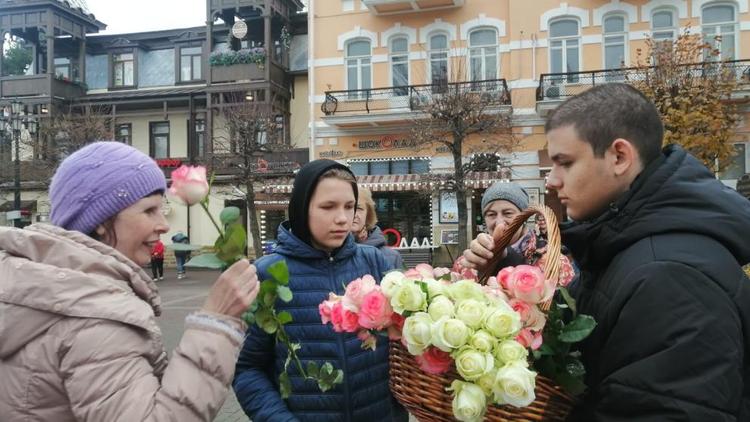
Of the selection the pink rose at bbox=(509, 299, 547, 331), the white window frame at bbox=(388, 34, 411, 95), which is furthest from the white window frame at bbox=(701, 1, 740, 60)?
the pink rose at bbox=(509, 299, 547, 331)

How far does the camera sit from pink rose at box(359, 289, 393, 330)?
133cm

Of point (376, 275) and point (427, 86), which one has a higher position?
point (427, 86)

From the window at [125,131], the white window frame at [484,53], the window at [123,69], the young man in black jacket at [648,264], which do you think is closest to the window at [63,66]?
the window at [123,69]

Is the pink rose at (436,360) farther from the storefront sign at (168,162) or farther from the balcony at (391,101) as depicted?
the storefront sign at (168,162)

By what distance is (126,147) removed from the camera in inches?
64.4

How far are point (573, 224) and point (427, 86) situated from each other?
17.3 meters

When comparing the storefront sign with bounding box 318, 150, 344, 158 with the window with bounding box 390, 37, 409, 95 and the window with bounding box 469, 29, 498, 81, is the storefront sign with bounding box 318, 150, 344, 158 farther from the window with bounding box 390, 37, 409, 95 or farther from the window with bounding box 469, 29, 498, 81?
the window with bounding box 469, 29, 498, 81

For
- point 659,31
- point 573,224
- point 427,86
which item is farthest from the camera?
point 427,86

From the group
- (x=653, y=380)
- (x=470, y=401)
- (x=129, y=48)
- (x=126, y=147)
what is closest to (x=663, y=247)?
(x=653, y=380)

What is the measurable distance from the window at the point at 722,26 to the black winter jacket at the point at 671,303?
18558 millimetres

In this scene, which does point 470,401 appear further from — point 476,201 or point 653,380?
point 476,201

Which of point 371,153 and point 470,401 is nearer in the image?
point 470,401

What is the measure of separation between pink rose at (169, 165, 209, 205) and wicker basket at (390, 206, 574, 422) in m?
0.65

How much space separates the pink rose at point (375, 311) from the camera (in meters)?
1.33
